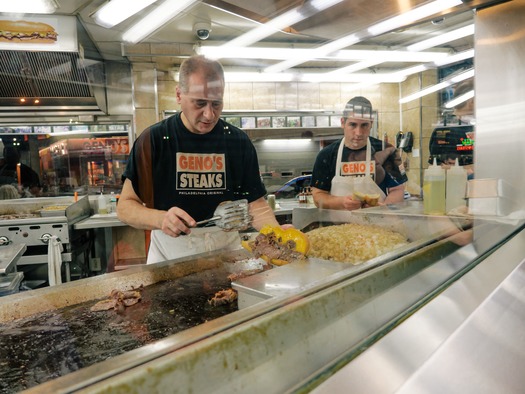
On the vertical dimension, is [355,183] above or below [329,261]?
above

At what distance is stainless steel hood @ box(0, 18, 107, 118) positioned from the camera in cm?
87

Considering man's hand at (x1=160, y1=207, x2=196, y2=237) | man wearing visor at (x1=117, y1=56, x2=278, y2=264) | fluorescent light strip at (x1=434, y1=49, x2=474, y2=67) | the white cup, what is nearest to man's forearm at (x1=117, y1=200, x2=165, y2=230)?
man wearing visor at (x1=117, y1=56, x2=278, y2=264)

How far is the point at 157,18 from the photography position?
2.58 ft

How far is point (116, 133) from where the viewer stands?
131 centimetres

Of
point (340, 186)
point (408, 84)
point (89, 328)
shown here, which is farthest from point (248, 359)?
point (408, 84)

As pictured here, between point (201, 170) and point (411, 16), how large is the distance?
3.44ft

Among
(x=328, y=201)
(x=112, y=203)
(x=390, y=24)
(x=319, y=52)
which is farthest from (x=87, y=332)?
(x=390, y=24)

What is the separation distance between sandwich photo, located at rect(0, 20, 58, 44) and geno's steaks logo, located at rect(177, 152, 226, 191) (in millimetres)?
677

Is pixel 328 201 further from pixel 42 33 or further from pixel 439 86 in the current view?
pixel 42 33

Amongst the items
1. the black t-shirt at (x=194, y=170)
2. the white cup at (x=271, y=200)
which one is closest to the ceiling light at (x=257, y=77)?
the black t-shirt at (x=194, y=170)

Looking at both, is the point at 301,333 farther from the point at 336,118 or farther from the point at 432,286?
the point at 336,118

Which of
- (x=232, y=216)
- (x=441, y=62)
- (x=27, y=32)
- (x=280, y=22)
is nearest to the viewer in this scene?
(x=27, y=32)

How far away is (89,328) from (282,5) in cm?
100

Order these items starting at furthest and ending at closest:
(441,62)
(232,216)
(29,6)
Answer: (441,62) < (232,216) < (29,6)
